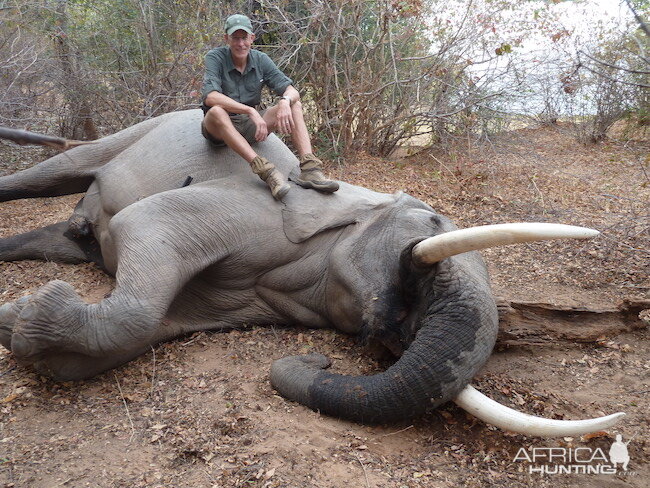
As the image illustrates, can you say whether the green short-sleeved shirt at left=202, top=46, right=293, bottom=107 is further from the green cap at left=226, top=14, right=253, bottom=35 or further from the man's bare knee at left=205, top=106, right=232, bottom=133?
the man's bare knee at left=205, top=106, right=232, bottom=133

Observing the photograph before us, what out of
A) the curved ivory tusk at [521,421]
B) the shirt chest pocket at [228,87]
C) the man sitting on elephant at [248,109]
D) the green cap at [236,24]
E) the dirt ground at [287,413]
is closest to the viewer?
the curved ivory tusk at [521,421]

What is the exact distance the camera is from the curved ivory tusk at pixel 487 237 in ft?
9.44

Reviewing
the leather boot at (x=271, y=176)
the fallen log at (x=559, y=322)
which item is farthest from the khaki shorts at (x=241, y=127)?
the fallen log at (x=559, y=322)

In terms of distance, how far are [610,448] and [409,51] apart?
705 cm

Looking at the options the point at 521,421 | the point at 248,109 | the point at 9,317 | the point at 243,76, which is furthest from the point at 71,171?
the point at 521,421

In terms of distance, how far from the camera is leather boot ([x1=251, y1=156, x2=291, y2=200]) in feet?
13.8

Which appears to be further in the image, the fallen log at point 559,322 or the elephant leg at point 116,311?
the fallen log at point 559,322

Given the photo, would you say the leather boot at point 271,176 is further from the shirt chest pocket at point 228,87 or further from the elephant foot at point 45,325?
the elephant foot at point 45,325

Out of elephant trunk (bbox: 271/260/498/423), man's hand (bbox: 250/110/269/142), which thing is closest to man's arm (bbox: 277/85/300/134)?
man's hand (bbox: 250/110/269/142)

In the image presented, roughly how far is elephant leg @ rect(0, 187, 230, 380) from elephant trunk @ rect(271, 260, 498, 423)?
3.14 ft

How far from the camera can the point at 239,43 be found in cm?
463

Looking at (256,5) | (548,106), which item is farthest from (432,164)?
(256,5)

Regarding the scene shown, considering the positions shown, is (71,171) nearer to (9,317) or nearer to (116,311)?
(9,317)

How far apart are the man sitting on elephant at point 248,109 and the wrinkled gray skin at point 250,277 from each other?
0.46 ft
